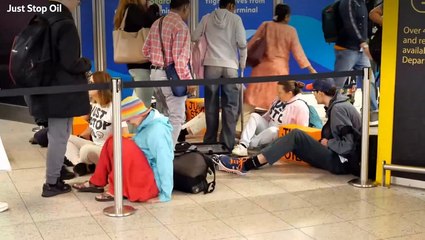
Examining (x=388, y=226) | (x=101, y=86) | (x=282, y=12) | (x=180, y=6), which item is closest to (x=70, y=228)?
(x=101, y=86)

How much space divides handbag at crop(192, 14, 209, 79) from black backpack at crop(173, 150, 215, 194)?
4.70 feet

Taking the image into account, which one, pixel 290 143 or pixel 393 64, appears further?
pixel 290 143

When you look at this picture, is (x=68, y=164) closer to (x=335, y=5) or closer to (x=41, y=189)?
(x=41, y=189)

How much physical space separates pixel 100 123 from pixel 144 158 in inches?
39.0

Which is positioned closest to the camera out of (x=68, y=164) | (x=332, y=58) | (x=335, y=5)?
(x=68, y=164)

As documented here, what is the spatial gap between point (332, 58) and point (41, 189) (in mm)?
6428

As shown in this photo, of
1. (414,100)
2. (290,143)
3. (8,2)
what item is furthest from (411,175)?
(8,2)

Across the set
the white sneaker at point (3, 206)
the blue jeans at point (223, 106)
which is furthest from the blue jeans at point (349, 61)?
the white sneaker at point (3, 206)

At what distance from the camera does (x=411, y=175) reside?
16.3 ft

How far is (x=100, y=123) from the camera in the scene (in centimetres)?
547

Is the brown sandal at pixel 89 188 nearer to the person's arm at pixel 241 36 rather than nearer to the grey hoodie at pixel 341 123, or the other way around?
the grey hoodie at pixel 341 123

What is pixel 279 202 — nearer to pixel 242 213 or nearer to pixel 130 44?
pixel 242 213

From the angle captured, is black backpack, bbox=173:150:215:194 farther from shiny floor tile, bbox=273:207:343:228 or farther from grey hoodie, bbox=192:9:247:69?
grey hoodie, bbox=192:9:247:69

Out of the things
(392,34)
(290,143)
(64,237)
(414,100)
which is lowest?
(64,237)
